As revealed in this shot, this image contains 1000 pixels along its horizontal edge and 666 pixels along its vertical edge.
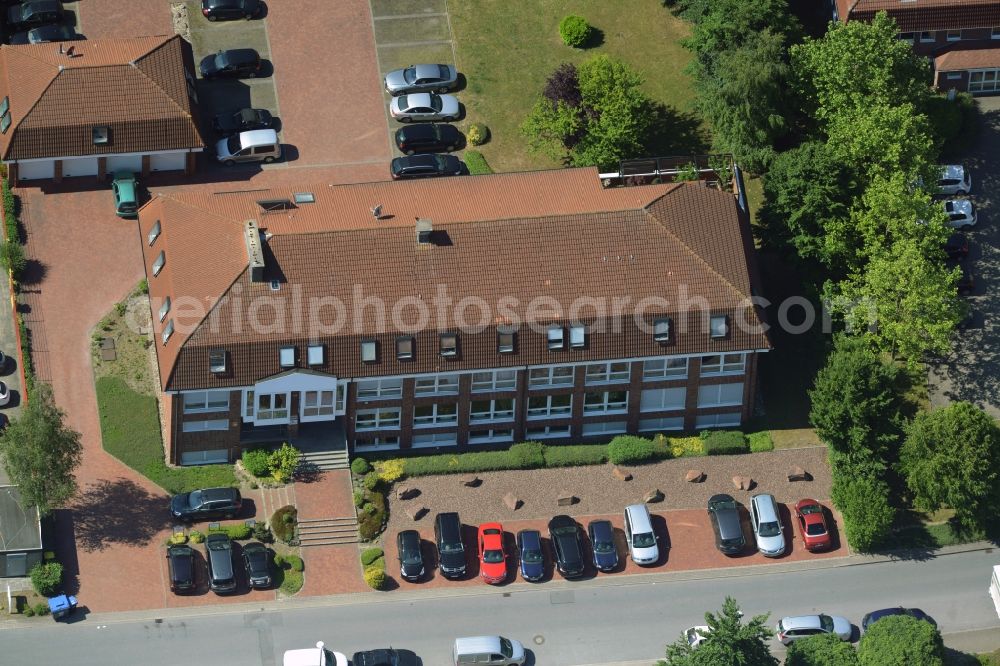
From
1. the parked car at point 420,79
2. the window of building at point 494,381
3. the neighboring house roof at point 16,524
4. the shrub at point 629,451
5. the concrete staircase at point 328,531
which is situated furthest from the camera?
the parked car at point 420,79

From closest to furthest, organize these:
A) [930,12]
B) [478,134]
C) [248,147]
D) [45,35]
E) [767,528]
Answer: [767,528] → [248,147] → [478,134] → [45,35] → [930,12]

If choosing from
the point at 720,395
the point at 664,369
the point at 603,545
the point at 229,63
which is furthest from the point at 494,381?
the point at 229,63

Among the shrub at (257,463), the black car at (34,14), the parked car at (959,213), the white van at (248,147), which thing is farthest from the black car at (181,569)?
the parked car at (959,213)

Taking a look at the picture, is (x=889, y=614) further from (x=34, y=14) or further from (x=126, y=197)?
(x=34, y=14)

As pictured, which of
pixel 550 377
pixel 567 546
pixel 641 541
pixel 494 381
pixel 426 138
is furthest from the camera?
pixel 426 138

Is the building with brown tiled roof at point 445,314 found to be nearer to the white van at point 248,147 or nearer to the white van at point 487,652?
the white van at point 248,147

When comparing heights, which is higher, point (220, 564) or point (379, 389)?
point (379, 389)

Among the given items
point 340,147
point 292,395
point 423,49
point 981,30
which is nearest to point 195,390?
point 292,395

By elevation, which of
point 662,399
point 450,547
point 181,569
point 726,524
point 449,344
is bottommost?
point 726,524

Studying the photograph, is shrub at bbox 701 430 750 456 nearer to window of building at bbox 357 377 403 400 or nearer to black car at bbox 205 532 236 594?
window of building at bbox 357 377 403 400
